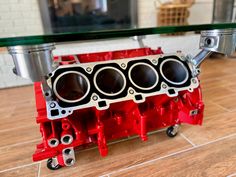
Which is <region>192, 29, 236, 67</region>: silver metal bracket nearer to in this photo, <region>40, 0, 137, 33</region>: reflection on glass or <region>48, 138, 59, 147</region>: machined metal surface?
<region>48, 138, 59, 147</region>: machined metal surface

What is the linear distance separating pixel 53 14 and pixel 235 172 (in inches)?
73.1

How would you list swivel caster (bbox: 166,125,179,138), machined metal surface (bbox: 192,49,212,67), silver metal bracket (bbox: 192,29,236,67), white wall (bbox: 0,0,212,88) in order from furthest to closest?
white wall (bbox: 0,0,212,88)
swivel caster (bbox: 166,125,179,138)
machined metal surface (bbox: 192,49,212,67)
silver metal bracket (bbox: 192,29,236,67)

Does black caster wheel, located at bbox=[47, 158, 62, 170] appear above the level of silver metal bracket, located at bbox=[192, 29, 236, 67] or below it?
below

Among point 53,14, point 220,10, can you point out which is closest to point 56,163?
point 53,14

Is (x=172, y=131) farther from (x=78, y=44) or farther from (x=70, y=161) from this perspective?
(x=78, y=44)

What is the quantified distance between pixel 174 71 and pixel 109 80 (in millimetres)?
243

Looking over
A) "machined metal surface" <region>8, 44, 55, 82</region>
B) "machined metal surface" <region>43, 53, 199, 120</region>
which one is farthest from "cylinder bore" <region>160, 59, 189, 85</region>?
"machined metal surface" <region>8, 44, 55, 82</region>

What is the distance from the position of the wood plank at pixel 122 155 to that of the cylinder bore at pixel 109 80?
0.78 ft

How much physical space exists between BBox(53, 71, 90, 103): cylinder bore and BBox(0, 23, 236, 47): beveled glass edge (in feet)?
0.72

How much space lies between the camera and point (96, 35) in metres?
0.38

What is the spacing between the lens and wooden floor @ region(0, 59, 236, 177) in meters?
0.63

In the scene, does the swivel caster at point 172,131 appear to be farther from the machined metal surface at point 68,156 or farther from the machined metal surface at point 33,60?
the machined metal surface at point 33,60

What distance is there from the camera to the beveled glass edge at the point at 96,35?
1.08 feet

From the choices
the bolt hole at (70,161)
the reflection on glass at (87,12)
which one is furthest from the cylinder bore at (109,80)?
the reflection on glass at (87,12)
